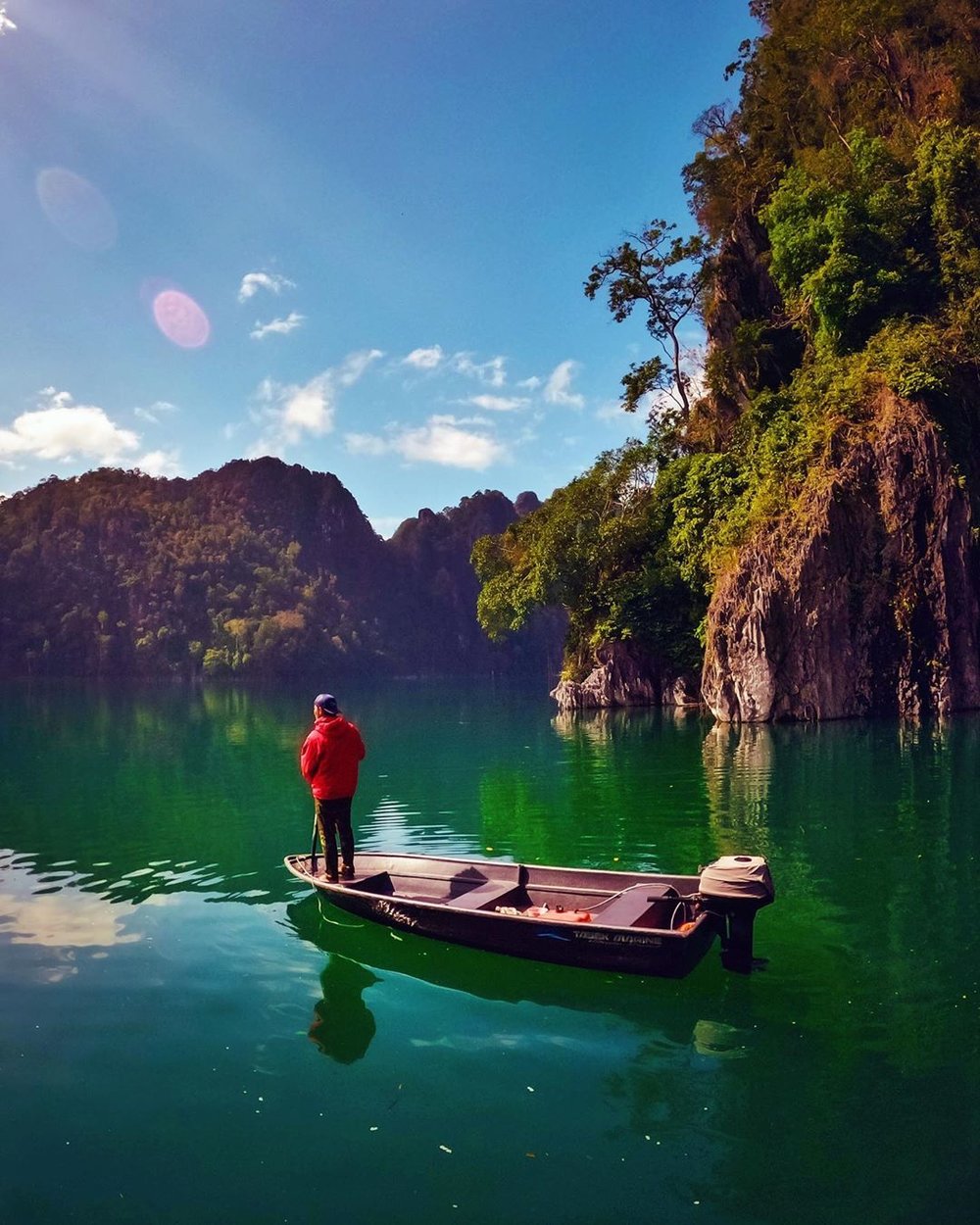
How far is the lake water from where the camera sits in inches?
220

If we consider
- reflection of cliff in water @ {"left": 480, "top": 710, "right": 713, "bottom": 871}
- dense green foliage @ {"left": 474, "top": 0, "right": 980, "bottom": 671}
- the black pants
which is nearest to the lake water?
reflection of cliff in water @ {"left": 480, "top": 710, "right": 713, "bottom": 871}

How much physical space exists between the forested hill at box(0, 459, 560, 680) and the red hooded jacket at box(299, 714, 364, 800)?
127740 millimetres

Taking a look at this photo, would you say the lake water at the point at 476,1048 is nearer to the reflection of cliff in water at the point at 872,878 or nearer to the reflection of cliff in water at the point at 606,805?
the reflection of cliff in water at the point at 872,878

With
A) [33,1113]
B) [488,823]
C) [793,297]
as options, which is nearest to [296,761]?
[488,823]

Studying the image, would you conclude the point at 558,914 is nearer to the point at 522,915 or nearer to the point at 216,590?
the point at 522,915

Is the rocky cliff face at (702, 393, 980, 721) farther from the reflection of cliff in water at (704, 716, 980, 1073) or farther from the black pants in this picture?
the black pants

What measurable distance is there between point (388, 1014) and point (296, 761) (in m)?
20.2

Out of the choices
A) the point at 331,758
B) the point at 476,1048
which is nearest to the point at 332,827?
the point at 331,758

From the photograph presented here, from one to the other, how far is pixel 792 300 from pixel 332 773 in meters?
36.5

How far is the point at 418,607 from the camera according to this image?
650 ft

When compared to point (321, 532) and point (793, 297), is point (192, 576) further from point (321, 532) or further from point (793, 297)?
point (793, 297)

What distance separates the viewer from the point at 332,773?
11203 mm

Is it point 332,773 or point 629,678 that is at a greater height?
point 629,678

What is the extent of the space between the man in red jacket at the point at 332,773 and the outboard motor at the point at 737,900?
4624 mm
